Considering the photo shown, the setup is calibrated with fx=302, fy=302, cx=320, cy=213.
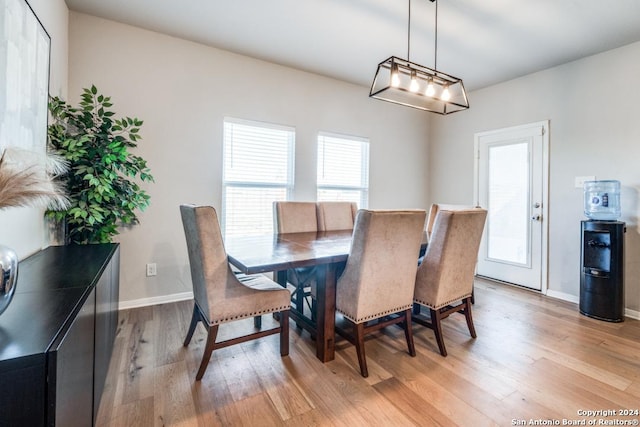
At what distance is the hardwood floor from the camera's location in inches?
61.4

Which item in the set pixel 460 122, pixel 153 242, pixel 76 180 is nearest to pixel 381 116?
pixel 460 122

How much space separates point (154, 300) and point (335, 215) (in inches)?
80.7

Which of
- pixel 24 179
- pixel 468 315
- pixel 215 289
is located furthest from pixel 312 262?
pixel 468 315

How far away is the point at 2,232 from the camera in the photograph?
4.66ft

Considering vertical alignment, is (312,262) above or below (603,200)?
below

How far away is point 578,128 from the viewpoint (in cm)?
332

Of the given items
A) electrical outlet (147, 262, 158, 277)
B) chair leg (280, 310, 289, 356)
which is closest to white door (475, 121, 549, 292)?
chair leg (280, 310, 289, 356)

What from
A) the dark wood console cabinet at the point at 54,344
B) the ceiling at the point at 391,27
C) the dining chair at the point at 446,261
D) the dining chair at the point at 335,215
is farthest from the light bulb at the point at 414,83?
the dark wood console cabinet at the point at 54,344

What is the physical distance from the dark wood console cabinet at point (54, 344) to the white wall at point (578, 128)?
4.31m

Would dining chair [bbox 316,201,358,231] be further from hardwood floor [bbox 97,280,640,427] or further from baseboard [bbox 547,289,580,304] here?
baseboard [bbox 547,289,580,304]

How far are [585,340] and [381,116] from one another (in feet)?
11.3

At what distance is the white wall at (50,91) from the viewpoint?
1.52 m

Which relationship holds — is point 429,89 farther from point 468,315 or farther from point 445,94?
point 468,315

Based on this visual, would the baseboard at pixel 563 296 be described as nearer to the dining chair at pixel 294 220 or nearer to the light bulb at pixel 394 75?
the dining chair at pixel 294 220
